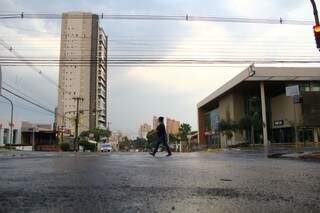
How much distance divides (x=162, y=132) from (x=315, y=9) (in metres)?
7.73

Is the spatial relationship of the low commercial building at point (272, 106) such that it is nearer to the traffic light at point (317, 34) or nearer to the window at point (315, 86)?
the window at point (315, 86)

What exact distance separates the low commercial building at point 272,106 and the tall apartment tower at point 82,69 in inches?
933

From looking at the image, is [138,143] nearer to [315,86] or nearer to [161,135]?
[315,86]

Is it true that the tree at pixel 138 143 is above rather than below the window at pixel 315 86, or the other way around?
below

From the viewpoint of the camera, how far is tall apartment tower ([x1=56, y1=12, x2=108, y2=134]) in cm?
3250

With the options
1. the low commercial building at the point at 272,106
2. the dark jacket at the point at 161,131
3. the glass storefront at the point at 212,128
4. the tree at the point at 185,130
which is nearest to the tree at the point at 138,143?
the tree at the point at 185,130

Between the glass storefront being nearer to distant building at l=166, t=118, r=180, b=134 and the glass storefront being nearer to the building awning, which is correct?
the building awning

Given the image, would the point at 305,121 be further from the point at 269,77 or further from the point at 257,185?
the point at 257,185

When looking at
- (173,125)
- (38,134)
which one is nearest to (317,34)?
(38,134)

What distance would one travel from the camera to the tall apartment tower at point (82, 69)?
32.5 meters

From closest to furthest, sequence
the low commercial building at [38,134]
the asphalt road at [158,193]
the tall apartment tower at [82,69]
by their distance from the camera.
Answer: the asphalt road at [158,193]
the tall apartment tower at [82,69]
the low commercial building at [38,134]

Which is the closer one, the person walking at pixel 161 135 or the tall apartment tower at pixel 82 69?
the person walking at pixel 161 135

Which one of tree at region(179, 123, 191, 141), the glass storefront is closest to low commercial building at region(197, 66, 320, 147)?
the glass storefront

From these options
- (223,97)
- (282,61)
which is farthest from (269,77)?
(282,61)
